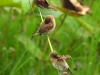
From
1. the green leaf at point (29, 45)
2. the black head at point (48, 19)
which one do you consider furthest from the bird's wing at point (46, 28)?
the green leaf at point (29, 45)

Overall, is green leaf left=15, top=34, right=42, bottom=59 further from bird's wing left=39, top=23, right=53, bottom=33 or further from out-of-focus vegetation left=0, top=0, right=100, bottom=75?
bird's wing left=39, top=23, right=53, bottom=33

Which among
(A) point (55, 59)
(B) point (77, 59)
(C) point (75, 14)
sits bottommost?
(B) point (77, 59)

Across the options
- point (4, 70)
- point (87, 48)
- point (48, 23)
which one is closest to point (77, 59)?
point (87, 48)

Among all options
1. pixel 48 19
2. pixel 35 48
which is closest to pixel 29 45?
pixel 35 48

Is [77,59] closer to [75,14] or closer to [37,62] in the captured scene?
[37,62]

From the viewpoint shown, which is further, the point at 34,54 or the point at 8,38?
the point at 8,38

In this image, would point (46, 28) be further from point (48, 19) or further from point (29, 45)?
point (29, 45)

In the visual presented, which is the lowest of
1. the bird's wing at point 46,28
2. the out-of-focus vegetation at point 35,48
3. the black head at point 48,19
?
the out-of-focus vegetation at point 35,48

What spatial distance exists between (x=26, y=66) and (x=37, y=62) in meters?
0.09

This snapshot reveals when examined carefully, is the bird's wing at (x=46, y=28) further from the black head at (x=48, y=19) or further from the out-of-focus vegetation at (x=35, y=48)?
the out-of-focus vegetation at (x=35, y=48)

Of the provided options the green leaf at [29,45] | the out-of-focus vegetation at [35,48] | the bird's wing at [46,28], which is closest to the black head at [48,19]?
the bird's wing at [46,28]

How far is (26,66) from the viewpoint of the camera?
993 millimetres

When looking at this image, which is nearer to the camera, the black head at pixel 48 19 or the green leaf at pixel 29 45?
the black head at pixel 48 19

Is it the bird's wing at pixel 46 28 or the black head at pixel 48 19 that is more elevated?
the black head at pixel 48 19
